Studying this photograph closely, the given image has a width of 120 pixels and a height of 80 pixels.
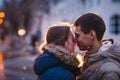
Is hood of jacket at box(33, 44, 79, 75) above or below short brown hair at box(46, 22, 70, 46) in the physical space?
below

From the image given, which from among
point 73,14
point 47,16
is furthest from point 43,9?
point 73,14

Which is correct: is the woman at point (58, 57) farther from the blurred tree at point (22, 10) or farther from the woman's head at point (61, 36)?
the blurred tree at point (22, 10)

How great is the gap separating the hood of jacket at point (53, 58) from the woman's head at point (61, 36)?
0.13 ft

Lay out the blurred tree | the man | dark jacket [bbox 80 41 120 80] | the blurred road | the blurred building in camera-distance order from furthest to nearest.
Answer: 1. the blurred tree
2. the blurred building
3. the blurred road
4. the man
5. dark jacket [bbox 80 41 120 80]

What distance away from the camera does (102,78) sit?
3502 mm

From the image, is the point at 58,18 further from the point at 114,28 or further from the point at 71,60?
the point at 71,60

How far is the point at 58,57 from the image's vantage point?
11.8 feet

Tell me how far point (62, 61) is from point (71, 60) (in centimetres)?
7

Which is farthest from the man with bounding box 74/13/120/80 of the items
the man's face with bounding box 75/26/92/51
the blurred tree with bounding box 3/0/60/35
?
the blurred tree with bounding box 3/0/60/35

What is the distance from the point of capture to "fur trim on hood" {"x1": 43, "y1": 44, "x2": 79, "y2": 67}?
142 inches

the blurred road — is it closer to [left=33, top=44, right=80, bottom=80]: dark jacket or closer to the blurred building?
the blurred building

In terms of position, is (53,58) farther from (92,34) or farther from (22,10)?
(22,10)

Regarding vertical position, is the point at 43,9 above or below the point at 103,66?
below

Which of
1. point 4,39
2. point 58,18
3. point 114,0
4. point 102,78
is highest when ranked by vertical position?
point 102,78
